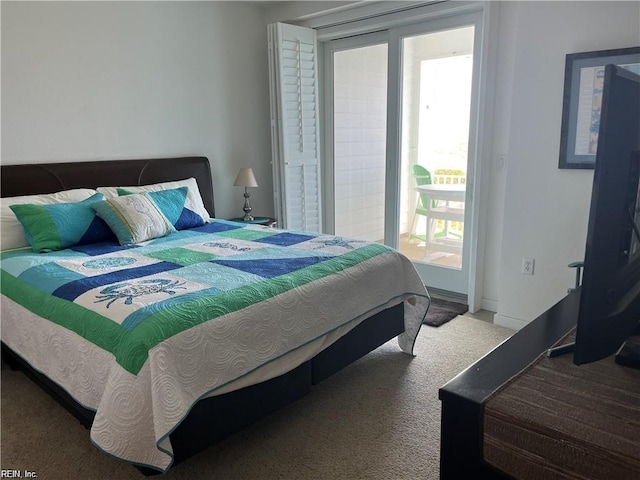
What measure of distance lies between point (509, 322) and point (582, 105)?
1462 mm

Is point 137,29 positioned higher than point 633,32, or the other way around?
point 137,29

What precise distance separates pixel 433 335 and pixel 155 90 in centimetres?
279

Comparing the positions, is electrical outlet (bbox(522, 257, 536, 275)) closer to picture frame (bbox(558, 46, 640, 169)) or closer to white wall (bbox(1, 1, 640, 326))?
white wall (bbox(1, 1, 640, 326))

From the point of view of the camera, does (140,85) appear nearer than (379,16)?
Yes

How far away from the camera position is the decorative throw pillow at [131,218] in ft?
9.36

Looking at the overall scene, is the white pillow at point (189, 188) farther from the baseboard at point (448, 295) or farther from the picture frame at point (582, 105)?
the picture frame at point (582, 105)

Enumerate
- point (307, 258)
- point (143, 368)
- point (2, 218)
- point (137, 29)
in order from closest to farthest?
point (143, 368) < point (307, 258) < point (2, 218) < point (137, 29)

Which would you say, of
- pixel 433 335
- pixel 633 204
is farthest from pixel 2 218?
pixel 633 204

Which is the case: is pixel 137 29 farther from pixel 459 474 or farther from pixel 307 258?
pixel 459 474

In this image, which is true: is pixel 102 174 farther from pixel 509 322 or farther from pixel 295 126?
pixel 509 322

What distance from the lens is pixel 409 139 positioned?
394cm

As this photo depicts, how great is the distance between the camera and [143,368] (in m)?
1.57

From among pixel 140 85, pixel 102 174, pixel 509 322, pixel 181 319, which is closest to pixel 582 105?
pixel 509 322

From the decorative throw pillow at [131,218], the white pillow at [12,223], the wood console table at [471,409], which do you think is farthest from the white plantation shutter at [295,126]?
the wood console table at [471,409]
